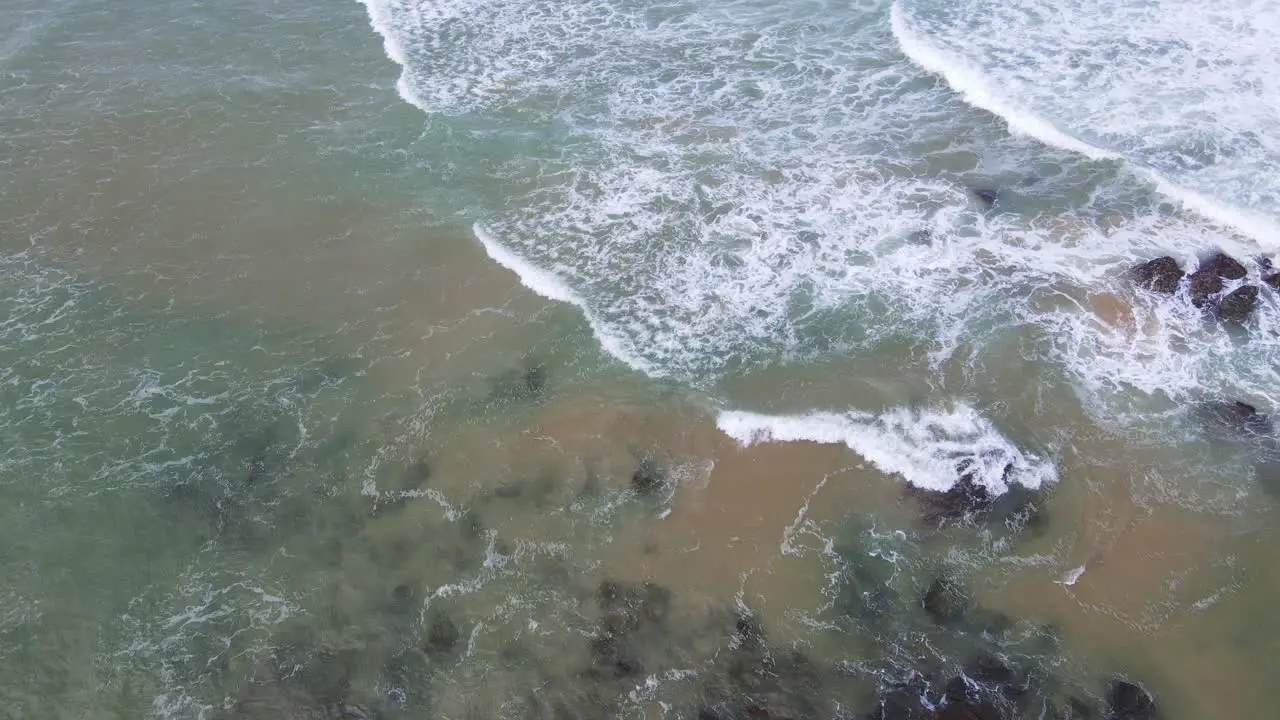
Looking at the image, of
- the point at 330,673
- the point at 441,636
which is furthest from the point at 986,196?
the point at 330,673

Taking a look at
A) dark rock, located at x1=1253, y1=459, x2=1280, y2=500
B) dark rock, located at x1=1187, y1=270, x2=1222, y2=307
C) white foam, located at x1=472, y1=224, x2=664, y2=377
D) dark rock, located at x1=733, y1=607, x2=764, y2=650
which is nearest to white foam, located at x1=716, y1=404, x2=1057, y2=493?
white foam, located at x1=472, y1=224, x2=664, y2=377

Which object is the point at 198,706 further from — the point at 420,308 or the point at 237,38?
the point at 237,38

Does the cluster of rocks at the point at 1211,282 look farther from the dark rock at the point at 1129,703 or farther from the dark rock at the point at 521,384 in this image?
the dark rock at the point at 521,384

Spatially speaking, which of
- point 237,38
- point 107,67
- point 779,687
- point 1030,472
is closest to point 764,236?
point 1030,472

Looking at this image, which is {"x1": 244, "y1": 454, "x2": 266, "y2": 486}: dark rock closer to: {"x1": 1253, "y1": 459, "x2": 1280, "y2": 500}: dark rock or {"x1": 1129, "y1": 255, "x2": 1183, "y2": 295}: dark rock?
{"x1": 1253, "y1": 459, "x2": 1280, "y2": 500}: dark rock

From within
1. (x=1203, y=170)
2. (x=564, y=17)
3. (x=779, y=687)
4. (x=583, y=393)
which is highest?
(x=564, y=17)

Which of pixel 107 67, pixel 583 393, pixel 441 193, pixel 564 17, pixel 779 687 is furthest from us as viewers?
pixel 564 17

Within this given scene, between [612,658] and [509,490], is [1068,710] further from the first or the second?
[509,490]
